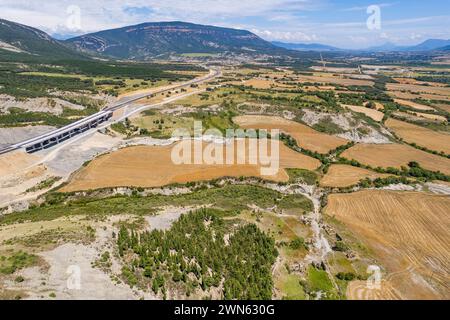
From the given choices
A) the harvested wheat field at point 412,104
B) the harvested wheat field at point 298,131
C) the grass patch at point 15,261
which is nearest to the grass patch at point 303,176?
the harvested wheat field at point 298,131

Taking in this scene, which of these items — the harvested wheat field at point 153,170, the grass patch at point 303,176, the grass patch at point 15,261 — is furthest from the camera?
the grass patch at point 303,176

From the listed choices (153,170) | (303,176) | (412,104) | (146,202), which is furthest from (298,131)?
(412,104)

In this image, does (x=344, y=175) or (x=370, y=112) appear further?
(x=370, y=112)

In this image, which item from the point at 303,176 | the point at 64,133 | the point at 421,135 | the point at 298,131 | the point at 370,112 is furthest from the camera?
the point at 370,112

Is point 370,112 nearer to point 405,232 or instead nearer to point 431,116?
point 431,116

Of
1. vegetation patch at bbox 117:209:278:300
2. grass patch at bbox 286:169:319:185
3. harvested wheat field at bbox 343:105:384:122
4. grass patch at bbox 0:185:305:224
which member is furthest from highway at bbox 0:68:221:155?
harvested wheat field at bbox 343:105:384:122

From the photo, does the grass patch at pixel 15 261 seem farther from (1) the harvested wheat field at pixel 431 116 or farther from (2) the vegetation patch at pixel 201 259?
(1) the harvested wheat field at pixel 431 116
